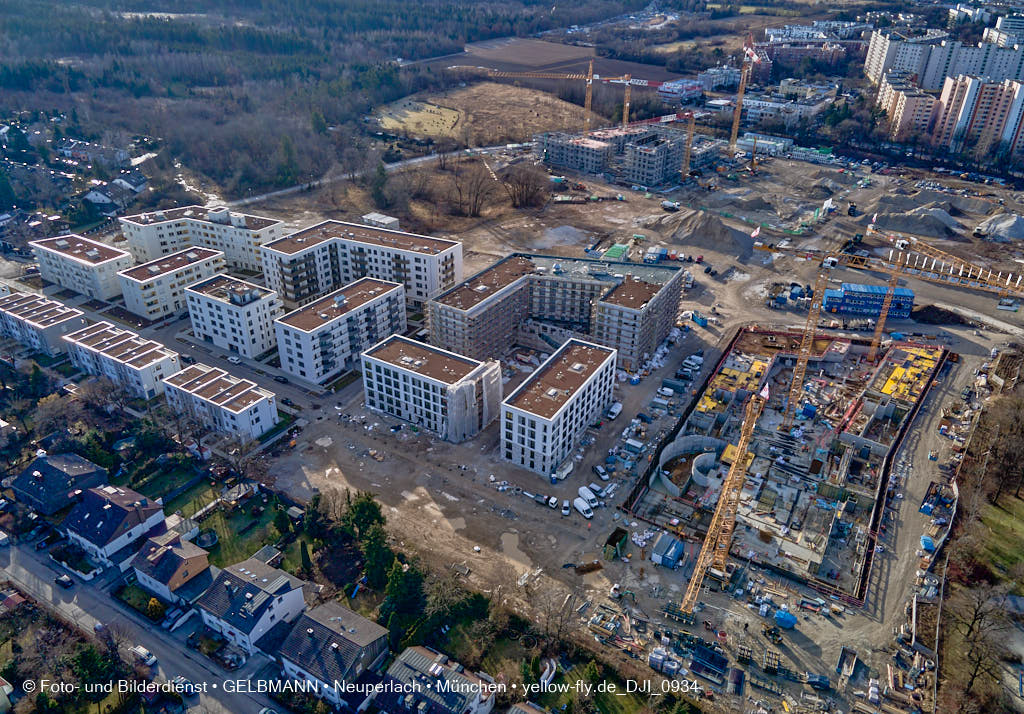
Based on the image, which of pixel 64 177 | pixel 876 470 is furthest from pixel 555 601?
pixel 64 177

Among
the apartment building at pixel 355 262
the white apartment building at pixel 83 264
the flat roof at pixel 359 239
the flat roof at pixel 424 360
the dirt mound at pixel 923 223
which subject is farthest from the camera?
the dirt mound at pixel 923 223

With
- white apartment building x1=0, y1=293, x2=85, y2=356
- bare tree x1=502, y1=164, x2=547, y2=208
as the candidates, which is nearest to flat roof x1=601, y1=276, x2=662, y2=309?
bare tree x1=502, y1=164, x2=547, y2=208

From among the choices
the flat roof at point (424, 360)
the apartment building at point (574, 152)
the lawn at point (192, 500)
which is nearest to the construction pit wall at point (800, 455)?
the flat roof at point (424, 360)

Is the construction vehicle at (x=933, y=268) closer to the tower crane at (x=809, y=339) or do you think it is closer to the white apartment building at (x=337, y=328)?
the tower crane at (x=809, y=339)

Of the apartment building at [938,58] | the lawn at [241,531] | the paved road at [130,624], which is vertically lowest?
the paved road at [130,624]

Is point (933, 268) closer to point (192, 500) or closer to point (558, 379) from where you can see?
point (558, 379)

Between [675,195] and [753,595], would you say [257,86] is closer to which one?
[675,195]

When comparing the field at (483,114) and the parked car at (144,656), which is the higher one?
the field at (483,114)

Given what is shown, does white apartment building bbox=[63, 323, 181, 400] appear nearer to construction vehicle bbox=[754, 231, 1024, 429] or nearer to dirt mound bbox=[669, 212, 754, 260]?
construction vehicle bbox=[754, 231, 1024, 429]
